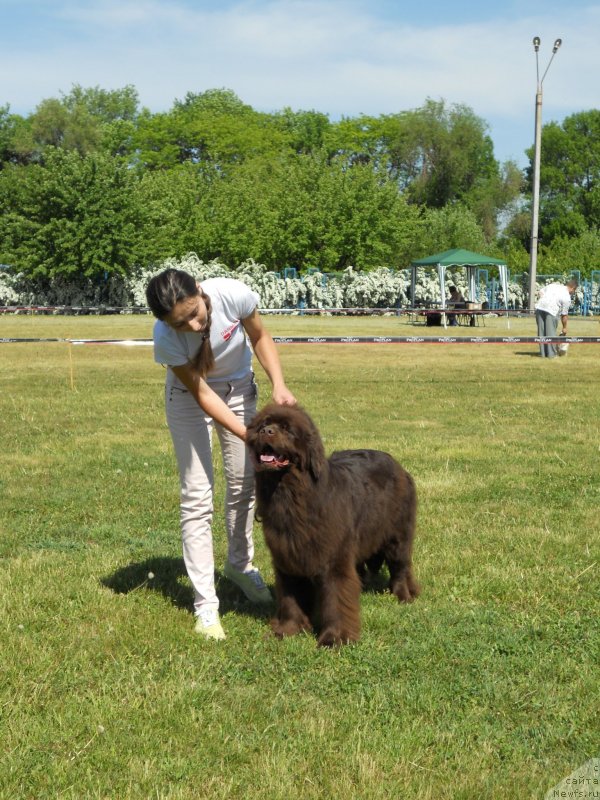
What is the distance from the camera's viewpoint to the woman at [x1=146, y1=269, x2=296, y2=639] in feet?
15.6

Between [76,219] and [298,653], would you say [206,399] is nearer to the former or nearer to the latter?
[298,653]

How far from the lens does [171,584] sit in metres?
5.95

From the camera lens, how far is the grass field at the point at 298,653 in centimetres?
358

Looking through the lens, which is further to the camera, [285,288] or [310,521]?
[285,288]

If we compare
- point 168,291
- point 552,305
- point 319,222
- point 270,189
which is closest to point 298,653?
point 168,291

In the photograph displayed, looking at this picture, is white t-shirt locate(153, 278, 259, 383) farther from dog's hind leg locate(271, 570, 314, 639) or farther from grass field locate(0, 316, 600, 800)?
grass field locate(0, 316, 600, 800)

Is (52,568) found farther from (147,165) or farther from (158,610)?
(147,165)

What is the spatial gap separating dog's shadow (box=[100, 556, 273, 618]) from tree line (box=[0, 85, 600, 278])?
139 ft

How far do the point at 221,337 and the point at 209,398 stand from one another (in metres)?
0.36

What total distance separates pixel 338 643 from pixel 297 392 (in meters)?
10.3

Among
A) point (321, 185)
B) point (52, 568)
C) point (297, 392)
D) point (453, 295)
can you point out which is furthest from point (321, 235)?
point (52, 568)

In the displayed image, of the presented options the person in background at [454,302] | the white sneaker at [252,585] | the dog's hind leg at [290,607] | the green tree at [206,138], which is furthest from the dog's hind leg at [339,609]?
the green tree at [206,138]

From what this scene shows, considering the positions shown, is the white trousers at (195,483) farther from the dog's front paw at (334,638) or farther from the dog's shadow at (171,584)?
the dog's front paw at (334,638)

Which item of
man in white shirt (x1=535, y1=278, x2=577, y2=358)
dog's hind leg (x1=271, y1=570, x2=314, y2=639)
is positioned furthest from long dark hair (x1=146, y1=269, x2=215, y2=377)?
man in white shirt (x1=535, y1=278, x2=577, y2=358)
